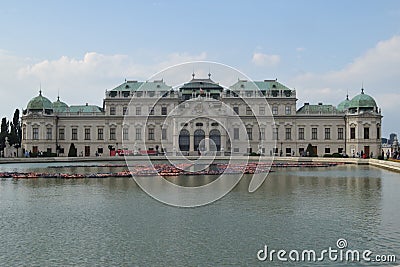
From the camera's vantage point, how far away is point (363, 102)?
90.6m

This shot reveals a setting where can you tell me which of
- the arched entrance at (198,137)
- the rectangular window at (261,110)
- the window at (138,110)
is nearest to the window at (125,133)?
the window at (138,110)

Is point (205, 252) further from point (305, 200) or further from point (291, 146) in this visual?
point (291, 146)

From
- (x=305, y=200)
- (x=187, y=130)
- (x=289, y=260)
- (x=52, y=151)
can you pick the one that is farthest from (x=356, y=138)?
(x=289, y=260)

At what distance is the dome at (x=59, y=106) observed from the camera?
98.6 metres

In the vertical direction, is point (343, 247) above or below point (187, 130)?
below

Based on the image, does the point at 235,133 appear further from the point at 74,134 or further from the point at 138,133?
the point at 74,134

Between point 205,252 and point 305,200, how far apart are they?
12834mm

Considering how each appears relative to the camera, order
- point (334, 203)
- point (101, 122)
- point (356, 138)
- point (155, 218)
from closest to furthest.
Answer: point (155, 218) → point (334, 203) → point (356, 138) → point (101, 122)

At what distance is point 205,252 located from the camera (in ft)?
55.3

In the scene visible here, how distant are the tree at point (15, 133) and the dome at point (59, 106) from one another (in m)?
7.38

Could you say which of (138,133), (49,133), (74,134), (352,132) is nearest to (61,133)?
(74,134)

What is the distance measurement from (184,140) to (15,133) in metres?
31.4

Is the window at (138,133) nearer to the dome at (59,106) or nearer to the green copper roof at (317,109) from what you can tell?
the dome at (59,106)

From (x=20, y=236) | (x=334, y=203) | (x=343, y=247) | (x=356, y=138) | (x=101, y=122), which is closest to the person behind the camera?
(x=343, y=247)
